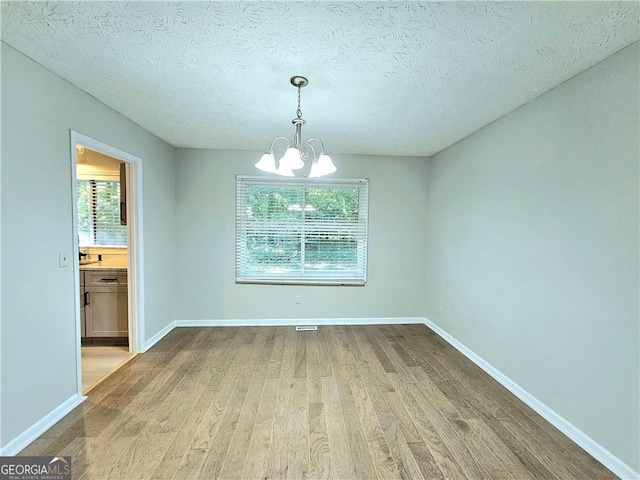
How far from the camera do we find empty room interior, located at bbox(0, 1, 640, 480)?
4.87 ft

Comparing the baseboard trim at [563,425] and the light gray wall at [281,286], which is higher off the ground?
the light gray wall at [281,286]

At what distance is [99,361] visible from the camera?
9.20 ft

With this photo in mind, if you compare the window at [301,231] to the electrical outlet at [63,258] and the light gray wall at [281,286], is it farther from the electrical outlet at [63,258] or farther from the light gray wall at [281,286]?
the electrical outlet at [63,258]

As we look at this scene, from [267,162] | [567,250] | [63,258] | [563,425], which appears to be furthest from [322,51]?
[563,425]

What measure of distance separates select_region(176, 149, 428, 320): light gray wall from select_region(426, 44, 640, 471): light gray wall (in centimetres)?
103

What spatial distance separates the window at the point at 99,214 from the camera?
3504 millimetres

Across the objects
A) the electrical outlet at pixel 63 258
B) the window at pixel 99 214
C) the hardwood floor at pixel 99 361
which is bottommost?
the hardwood floor at pixel 99 361

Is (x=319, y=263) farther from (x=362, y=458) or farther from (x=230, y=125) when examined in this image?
(x=362, y=458)

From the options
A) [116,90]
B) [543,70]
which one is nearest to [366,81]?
[543,70]

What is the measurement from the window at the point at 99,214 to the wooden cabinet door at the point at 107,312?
0.72 m

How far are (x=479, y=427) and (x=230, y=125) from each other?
3.32m

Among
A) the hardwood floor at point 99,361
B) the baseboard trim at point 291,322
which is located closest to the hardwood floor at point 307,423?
the hardwood floor at point 99,361

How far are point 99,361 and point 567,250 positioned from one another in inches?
167

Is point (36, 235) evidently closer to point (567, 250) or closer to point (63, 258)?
point (63, 258)
